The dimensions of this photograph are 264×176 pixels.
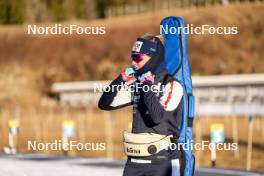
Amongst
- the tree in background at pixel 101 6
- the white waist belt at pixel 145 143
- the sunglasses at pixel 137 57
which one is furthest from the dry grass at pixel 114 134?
the tree in background at pixel 101 6

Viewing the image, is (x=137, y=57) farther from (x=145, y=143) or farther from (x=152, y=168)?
(x=152, y=168)

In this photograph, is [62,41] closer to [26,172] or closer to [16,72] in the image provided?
[16,72]

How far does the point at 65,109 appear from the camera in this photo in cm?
5166

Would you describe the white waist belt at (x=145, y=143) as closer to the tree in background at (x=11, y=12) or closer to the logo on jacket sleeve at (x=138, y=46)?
the logo on jacket sleeve at (x=138, y=46)

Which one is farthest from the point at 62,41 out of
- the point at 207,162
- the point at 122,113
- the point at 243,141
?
the point at 207,162

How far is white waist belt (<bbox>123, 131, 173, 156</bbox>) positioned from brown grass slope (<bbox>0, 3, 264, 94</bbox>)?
61172mm

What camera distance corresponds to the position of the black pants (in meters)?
7.14

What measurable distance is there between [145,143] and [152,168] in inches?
8.9

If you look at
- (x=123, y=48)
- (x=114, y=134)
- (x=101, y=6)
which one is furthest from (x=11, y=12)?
(x=114, y=134)

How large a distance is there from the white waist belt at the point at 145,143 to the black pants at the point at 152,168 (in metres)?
0.09

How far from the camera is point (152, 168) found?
713cm

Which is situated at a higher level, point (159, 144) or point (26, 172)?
point (159, 144)

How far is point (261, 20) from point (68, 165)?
6524cm

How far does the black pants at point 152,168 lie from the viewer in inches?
281
